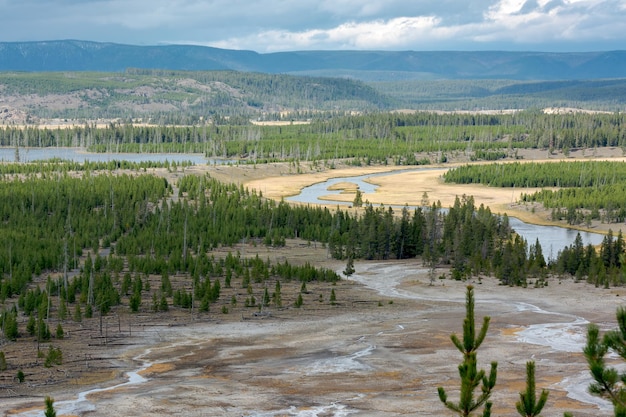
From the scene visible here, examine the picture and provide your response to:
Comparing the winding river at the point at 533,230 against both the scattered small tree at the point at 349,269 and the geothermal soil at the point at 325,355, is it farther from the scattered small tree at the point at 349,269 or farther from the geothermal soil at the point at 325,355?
the geothermal soil at the point at 325,355

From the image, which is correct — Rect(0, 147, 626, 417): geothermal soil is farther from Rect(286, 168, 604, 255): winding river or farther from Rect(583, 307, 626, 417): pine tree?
Rect(286, 168, 604, 255): winding river

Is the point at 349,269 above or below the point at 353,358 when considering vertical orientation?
below

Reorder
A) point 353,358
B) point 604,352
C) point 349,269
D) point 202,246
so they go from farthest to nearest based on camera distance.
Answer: point 202,246 → point 349,269 → point 353,358 → point 604,352

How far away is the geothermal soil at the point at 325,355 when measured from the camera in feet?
120

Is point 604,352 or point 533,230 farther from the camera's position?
point 533,230

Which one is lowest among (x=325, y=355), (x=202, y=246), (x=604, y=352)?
(x=202, y=246)

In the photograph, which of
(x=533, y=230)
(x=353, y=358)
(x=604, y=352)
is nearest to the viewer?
(x=604, y=352)

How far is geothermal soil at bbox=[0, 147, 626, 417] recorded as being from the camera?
36.6 meters

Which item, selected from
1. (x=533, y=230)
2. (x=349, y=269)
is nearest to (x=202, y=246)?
(x=349, y=269)

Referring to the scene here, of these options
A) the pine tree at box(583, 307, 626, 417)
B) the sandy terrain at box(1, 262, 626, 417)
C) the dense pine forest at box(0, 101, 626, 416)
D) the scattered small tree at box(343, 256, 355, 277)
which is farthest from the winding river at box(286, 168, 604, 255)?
the pine tree at box(583, 307, 626, 417)

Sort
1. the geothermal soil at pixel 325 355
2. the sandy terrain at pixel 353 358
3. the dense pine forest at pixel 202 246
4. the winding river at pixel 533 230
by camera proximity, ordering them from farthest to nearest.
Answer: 1. the winding river at pixel 533 230
2. the dense pine forest at pixel 202 246
3. the geothermal soil at pixel 325 355
4. the sandy terrain at pixel 353 358

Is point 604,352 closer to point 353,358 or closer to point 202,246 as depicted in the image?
point 353,358

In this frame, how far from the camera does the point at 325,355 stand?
45.7 meters

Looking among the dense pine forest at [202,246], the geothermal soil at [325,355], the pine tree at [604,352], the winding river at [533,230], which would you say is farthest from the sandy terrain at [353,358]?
the winding river at [533,230]
